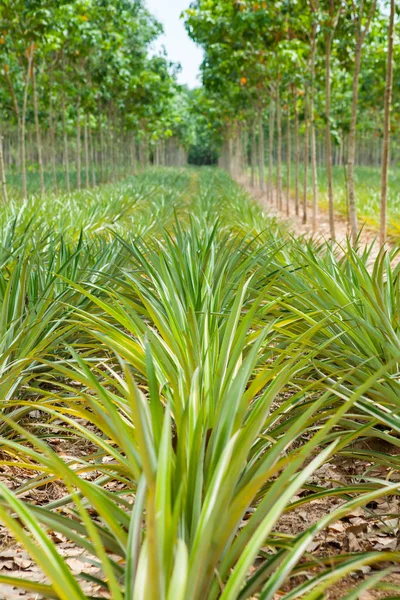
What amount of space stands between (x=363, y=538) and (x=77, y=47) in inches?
611

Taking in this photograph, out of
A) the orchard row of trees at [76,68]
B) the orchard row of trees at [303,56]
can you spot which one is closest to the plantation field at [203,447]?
the orchard row of trees at [303,56]

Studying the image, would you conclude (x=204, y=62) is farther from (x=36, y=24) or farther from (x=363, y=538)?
(x=363, y=538)

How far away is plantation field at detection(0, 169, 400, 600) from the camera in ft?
4.10

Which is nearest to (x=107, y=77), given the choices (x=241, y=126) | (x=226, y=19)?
(x=226, y=19)

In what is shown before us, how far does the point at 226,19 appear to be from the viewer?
13.5 m

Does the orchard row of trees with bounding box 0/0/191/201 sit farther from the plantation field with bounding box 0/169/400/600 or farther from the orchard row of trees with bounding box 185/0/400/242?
the plantation field with bounding box 0/169/400/600

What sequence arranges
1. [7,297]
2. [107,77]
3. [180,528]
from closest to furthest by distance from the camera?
[180,528], [7,297], [107,77]

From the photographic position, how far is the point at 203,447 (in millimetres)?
1608

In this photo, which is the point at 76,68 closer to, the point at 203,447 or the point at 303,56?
the point at 303,56

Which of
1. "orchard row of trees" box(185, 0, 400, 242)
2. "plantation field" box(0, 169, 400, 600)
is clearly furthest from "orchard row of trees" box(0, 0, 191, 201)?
Result: "plantation field" box(0, 169, 400, 600)

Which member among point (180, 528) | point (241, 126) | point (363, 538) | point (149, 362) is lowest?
point (363, 538)

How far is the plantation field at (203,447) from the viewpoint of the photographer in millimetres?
1251

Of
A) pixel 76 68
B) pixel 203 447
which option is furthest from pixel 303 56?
pixel 203 447

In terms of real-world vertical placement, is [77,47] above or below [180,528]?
above
